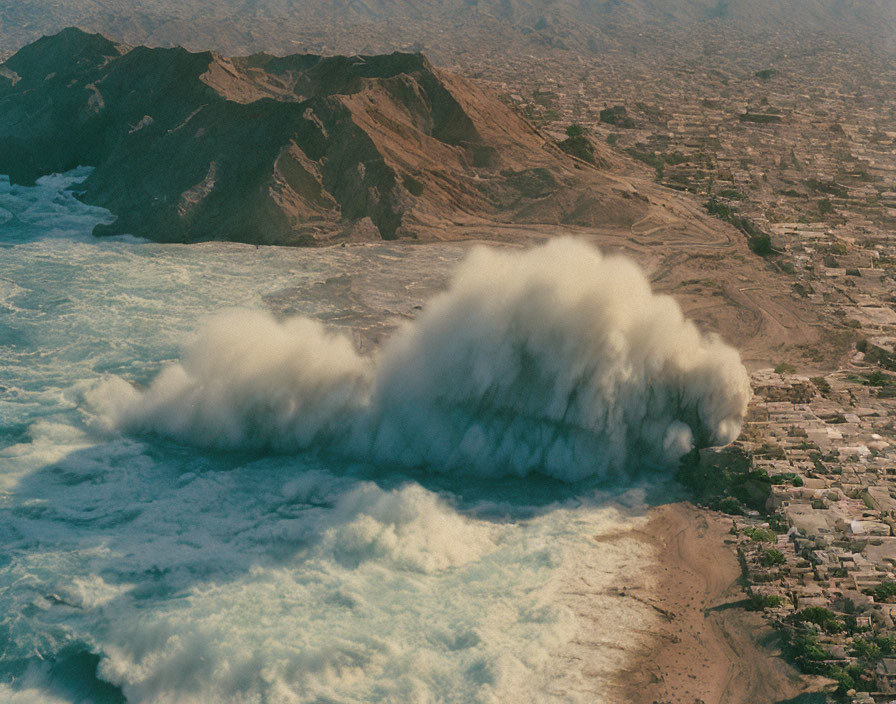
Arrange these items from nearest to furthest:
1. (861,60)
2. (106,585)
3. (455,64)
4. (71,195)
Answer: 1. (106,585)
2. (71,195)
3. (455,64)
4. (861,60)

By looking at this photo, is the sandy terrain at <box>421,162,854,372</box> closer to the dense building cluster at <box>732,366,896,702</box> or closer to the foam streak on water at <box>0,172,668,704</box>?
the dense building cluster at <box>732,366,896,702</box>

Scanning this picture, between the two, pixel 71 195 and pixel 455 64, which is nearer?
pixel 71 195

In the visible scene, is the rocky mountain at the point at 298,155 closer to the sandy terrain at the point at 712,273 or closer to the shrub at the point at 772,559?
the sandy terrain at the point at 712,273

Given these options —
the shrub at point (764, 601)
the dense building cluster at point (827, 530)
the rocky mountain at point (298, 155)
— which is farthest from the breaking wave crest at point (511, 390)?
the rocky mountain at point (298, 155)

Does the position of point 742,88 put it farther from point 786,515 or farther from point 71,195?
point 786,515

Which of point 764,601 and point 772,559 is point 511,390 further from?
point 764,601

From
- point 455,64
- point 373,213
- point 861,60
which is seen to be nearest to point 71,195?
point 373,213

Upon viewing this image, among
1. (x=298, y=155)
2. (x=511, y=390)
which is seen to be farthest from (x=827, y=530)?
(x=298, y=155)

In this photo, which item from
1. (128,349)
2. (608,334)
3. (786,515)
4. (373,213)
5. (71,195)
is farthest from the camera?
(71,195)
